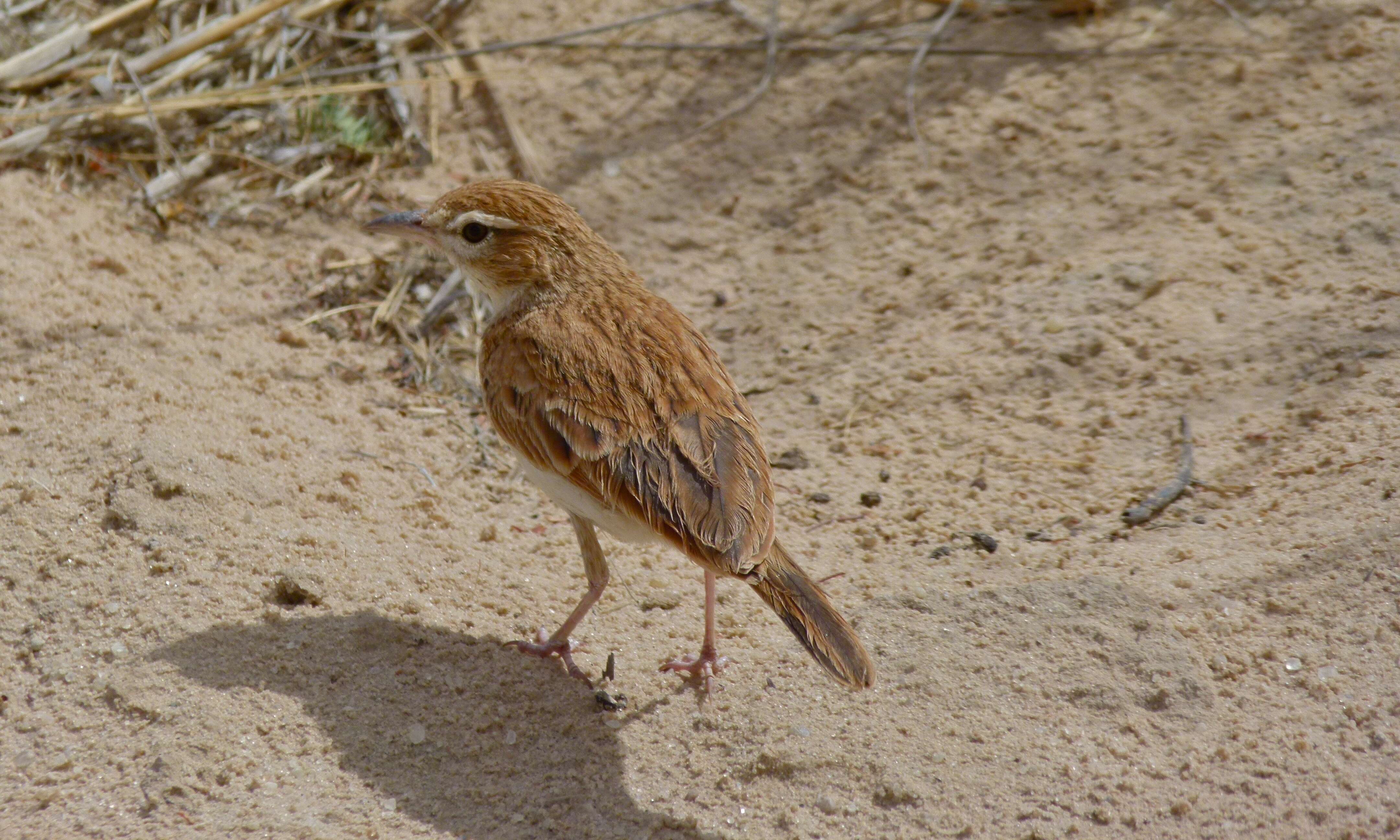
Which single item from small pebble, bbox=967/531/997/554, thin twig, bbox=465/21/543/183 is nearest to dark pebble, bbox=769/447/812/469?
small pebble, bbox=967/531/997/554

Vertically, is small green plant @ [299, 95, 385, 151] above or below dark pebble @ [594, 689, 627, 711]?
above

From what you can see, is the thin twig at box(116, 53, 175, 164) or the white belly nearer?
the white belly

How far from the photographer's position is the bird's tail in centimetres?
344

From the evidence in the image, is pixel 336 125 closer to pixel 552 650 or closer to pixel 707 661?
pixel 552 650

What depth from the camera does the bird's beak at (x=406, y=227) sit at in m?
4.88

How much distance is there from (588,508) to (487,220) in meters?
1.35

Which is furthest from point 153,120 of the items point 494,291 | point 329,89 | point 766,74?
point 766,74

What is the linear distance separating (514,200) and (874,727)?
7.87ft

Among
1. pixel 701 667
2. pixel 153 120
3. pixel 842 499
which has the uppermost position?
pixel 153 120

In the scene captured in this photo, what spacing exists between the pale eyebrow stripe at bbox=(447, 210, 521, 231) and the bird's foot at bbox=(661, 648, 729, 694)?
1.78 meters

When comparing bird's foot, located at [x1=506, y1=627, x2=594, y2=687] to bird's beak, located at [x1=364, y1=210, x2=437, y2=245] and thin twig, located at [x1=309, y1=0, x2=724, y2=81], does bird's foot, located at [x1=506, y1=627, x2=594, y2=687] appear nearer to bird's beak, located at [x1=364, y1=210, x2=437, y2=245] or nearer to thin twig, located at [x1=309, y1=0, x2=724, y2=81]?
bird's beak, located at [x1=364, y1=210, x2=437, y2=245]

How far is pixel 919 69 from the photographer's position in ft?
23.6

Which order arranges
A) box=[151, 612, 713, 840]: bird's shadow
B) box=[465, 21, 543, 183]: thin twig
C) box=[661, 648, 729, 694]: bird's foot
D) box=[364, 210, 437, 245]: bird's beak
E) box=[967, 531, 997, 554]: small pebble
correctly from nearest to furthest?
box=[151, 612, 713, 840]: bird's shadow → box=[661, 648, 729, 694]: bird's foot → box=[967, 531, 997, 554]: small pebble → box=[364, 210, 437, 245]: bird's beak → box=[465, 21, 543, 183]: thin twig

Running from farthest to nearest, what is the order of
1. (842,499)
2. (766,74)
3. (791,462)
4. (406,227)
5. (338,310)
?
(766,74) → (338,310) → (791,462) → (842,499) → (406,227)
